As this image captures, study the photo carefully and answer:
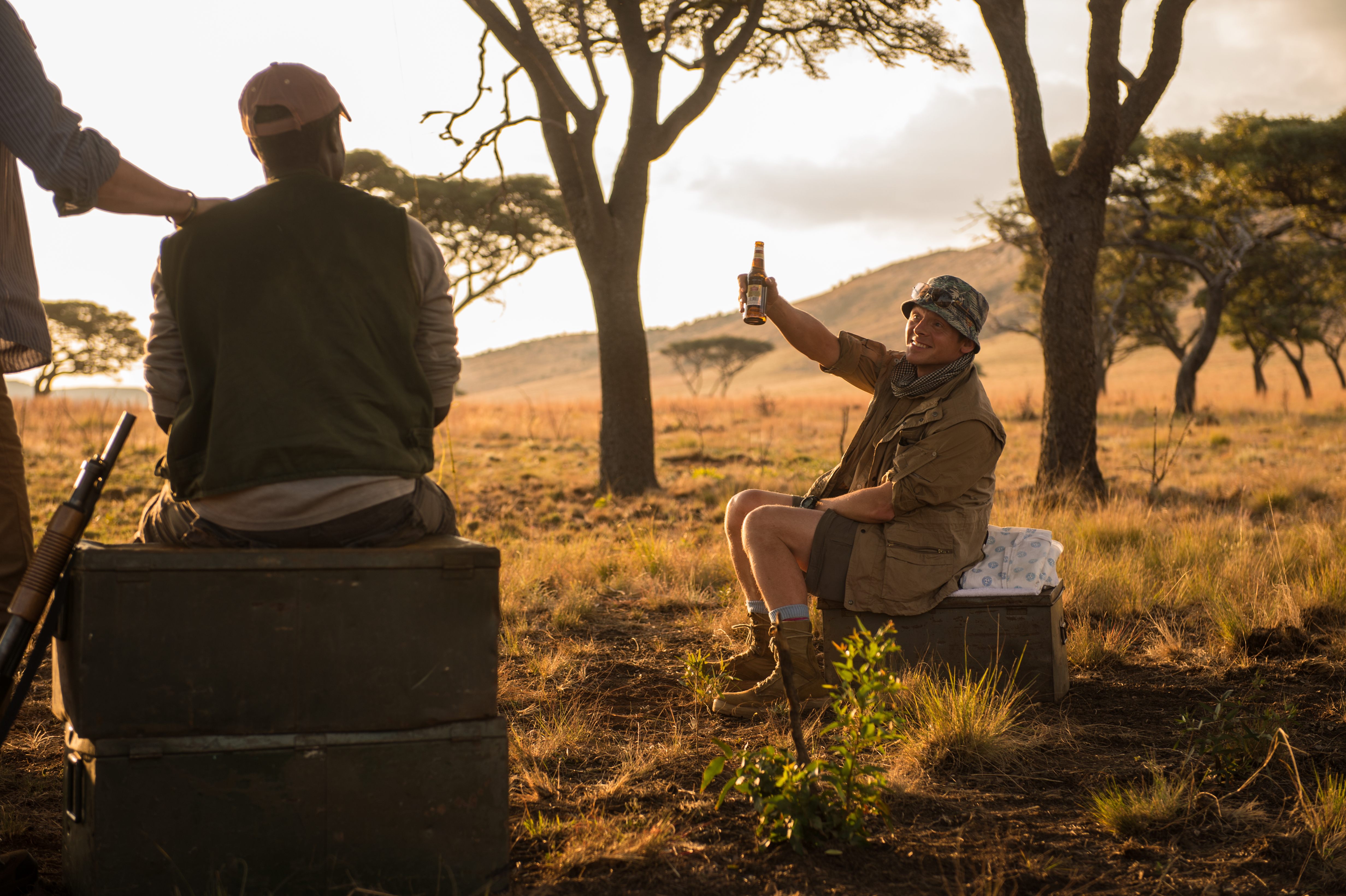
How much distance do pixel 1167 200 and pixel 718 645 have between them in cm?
2136

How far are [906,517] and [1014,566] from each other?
479 millimetres

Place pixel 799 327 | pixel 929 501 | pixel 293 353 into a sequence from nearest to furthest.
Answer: pixel 293 353
pixel 929 501
pixel 799 327

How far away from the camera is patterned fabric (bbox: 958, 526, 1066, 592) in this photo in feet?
11.8

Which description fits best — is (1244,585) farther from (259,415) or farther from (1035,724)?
(259,415)

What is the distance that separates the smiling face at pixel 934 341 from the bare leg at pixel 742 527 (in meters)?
0.74

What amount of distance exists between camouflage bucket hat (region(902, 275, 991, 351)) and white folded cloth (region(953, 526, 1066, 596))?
2.51 ft

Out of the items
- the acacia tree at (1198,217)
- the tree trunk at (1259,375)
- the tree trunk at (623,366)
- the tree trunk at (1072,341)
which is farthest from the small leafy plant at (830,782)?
the tree trunk at (1259,375)

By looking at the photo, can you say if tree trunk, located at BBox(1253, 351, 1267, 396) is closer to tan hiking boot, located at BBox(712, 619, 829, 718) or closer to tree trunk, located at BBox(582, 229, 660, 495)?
tree trunk, located at BBox(582, 229, 660, 495)

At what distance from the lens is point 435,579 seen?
218cm

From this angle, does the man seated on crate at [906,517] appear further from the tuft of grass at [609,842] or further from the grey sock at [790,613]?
the tuft of grass at [609,842]

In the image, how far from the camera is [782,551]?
11.8 feet

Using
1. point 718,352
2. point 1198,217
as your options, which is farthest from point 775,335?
point 1198,217

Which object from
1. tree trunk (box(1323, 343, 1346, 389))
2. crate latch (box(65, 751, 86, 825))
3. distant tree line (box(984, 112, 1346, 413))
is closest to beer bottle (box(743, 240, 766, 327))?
crate latch (box(65, 751, 86, 825))

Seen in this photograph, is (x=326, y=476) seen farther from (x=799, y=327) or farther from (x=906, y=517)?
(x=799, y=327)
